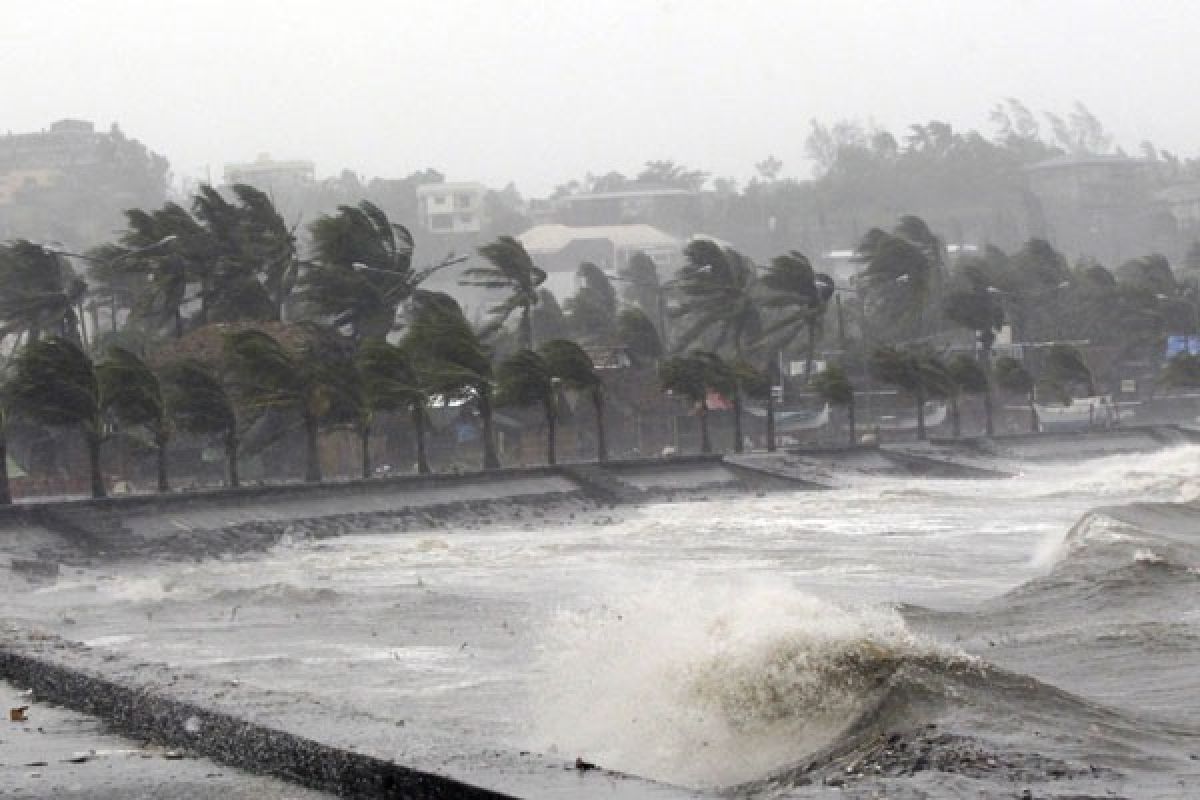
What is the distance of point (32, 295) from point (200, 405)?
11.1 metres

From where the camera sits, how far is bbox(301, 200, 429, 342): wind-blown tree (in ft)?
210

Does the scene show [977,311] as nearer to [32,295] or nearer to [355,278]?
[355,278]

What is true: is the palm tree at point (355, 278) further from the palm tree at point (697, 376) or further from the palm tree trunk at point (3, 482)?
the palm tree trunk at point (3, 482)

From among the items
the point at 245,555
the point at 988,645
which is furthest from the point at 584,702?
the point at 245,555

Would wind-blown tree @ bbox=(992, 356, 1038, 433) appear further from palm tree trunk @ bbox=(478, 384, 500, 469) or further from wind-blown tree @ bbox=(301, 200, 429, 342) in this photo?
palm tree trunk @ bbox=(478, 384, 500, 469)

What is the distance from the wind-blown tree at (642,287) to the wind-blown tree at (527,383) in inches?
1560


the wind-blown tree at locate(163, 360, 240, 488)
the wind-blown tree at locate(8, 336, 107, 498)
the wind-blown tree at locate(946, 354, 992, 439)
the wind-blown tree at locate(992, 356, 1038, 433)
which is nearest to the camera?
the wind-blown tree at locate(8, 336, 107, 498)

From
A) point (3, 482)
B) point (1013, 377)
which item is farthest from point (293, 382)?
point (1013, 377)

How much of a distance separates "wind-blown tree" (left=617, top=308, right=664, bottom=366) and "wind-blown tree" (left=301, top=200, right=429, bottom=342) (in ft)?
61.7

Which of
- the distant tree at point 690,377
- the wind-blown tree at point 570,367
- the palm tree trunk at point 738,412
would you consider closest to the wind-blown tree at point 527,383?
the wind-blown tree at point 570,367

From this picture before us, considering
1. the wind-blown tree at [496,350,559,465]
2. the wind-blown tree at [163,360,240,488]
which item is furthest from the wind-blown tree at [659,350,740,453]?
the wind-blown tree at [163,360,240,488]

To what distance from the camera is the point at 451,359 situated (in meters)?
58.9

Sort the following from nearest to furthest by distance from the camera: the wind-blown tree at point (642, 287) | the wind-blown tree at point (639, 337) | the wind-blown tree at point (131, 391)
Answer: the wind-blown tree at point (131, 391) → the wind-blown tree at point (639, 337) → the wind-blown tree at point (642, 287)

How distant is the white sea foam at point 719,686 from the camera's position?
36.4 feet
